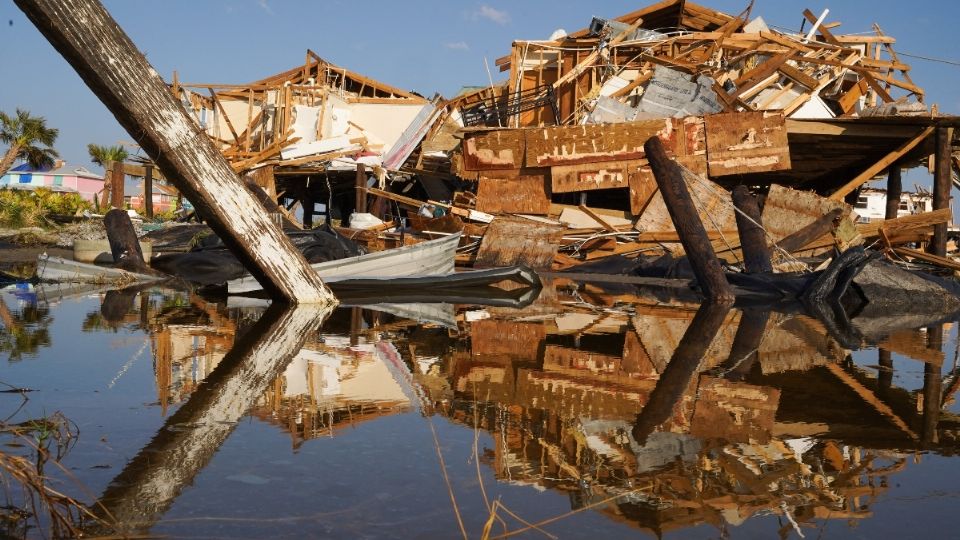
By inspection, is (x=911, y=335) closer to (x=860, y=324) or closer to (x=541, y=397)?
(x=860, y=324)

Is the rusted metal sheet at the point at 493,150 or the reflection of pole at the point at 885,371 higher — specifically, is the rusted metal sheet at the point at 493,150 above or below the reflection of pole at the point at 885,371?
above

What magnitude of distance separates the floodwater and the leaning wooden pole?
0.82 m

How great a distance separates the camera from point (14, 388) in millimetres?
4023

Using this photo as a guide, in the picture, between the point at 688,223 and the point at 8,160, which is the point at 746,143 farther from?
the point at 8,160

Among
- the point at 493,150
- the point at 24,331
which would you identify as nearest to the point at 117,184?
the point at 493,150

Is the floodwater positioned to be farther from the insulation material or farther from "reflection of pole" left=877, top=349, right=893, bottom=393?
the insulation material

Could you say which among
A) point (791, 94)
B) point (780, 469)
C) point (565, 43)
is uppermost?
point (565, 43)

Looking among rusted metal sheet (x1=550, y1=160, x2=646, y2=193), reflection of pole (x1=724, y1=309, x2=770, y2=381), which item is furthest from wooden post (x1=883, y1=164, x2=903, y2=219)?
reflection of pole (x1=724, y1=309, x2=770, y2=381)

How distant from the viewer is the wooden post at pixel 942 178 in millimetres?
15242

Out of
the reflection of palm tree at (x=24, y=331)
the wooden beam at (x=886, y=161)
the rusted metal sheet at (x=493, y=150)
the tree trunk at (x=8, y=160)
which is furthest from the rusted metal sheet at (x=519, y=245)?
the tree trunk at (x=8, y=160)

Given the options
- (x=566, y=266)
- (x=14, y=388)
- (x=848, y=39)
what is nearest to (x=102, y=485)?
(x=14, y=388)

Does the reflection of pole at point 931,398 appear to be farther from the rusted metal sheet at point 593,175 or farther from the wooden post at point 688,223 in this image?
the rusted metal sheet at point 593,175

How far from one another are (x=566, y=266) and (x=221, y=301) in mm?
8194

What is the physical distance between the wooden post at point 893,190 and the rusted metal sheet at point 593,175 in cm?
517
